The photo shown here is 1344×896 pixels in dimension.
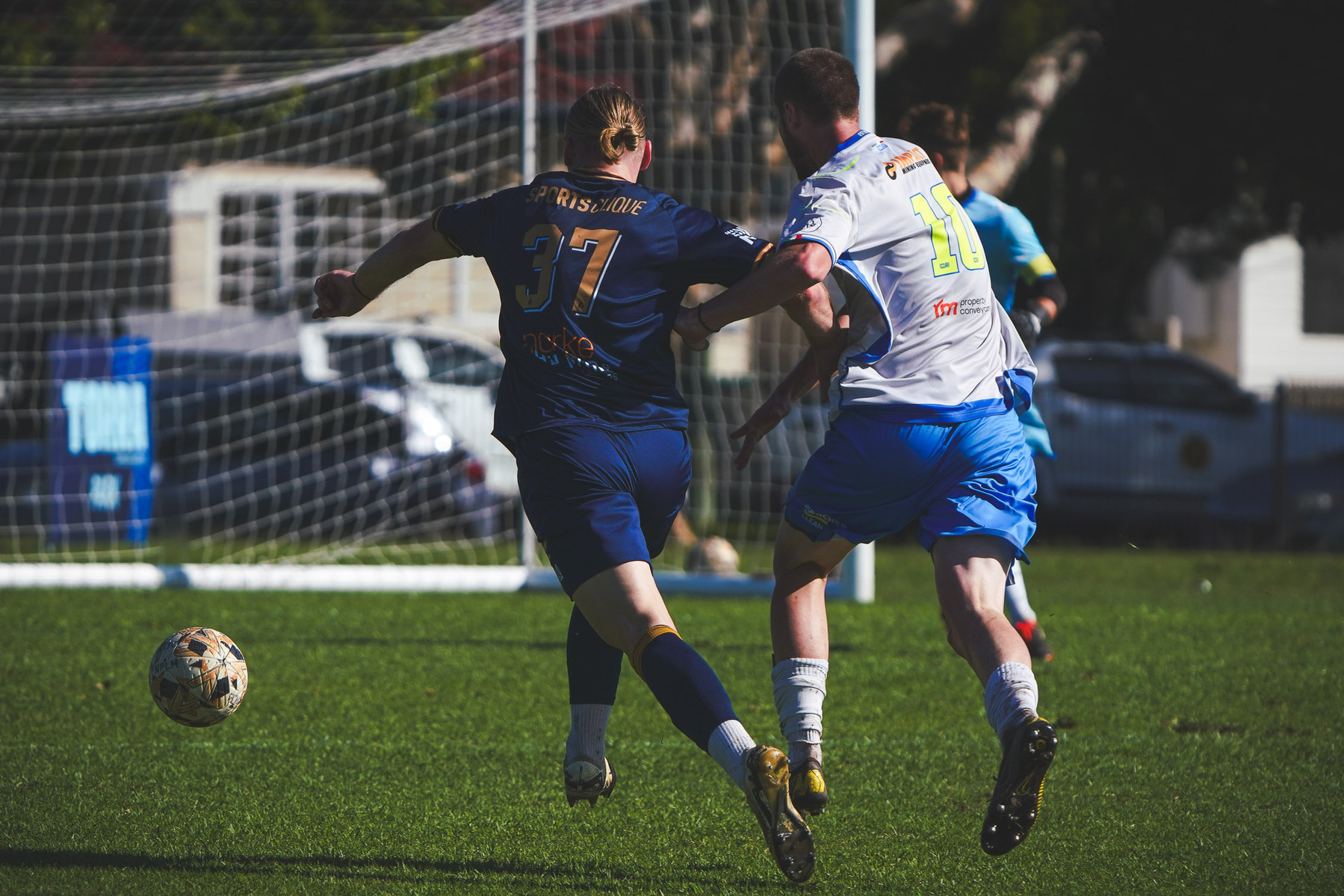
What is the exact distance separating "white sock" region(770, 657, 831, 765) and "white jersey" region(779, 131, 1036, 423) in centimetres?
78

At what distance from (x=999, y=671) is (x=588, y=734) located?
1.22 m

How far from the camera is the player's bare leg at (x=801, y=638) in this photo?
4039 millimetres

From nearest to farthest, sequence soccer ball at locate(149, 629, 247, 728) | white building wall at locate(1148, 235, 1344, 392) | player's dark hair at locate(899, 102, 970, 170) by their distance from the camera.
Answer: soccer ball at locate(149, 629, 247, 728) < player's dark hair at locate(899, 102, 970, 170) < white building wall at locate(1148, 235, 1344, 392)

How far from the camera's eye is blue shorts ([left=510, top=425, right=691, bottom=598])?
3803 mm

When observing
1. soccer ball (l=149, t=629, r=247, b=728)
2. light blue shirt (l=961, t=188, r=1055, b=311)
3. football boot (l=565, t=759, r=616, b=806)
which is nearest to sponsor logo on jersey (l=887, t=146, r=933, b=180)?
football boot (l=565, t=759, r=616, b=806)

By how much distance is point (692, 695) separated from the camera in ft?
Answer: 11.8

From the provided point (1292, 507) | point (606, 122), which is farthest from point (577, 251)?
point (1292, 507)

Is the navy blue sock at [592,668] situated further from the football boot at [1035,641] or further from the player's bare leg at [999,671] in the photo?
the football boot at [1035,641]

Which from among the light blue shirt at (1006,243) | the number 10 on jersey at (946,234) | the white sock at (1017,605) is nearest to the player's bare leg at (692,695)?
the number 10 on jersey at (946,234)

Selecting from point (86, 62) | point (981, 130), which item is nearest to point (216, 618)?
point (86, 62)

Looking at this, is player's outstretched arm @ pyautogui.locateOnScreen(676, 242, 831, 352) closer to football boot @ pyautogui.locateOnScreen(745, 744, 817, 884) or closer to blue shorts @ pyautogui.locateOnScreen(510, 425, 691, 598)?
blue shorts @ pyautogui.locateOnScreen(510, 425, 691, 598)

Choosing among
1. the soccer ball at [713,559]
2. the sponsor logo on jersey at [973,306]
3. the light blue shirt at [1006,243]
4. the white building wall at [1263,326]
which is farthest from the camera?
the white building wall at [1263,326]

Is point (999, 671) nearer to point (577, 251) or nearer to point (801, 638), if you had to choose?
point (801, 638)

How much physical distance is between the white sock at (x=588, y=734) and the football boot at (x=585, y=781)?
0.02 meters
